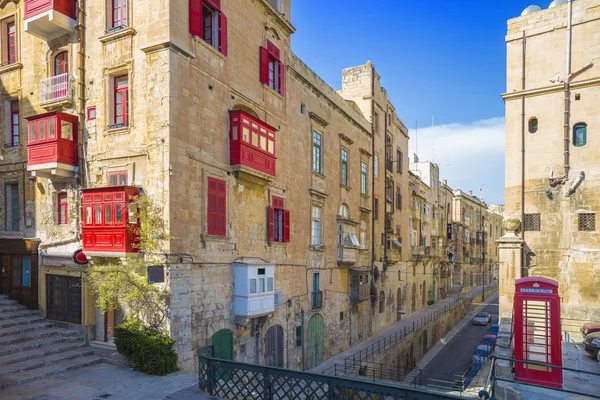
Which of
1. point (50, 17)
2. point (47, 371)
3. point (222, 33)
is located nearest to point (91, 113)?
point (50, 17)

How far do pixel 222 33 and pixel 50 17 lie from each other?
554cm

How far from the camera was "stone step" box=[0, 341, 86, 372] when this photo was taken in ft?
38.3

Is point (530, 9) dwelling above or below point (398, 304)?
above

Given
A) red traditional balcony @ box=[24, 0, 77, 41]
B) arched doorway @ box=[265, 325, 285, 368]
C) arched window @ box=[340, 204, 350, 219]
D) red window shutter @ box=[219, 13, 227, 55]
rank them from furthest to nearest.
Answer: arched window @ box=[340, 204, 350, 219], arched doorway @ box=[265, 325, 285, 368], red window shutter @ box=[219, 13, 227, 55], red traditional balcony @ box=[24, 0, 77, 41]

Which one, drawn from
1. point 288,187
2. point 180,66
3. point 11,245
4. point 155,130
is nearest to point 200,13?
→ point 180,66

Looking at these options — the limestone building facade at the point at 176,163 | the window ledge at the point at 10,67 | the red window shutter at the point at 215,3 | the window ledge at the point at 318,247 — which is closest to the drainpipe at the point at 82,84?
the limestone building facade at the point at 176,163

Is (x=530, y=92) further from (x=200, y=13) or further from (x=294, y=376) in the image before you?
(x=294, y=376)

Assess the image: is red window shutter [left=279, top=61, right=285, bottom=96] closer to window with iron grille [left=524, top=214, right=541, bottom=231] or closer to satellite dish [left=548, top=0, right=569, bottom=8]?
window with iron grille [left=524, top=214, right=541, bottom=231]

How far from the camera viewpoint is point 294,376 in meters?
8.54

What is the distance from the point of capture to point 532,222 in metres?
19.5

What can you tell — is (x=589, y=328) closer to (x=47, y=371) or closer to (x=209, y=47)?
(x=209, y=47)

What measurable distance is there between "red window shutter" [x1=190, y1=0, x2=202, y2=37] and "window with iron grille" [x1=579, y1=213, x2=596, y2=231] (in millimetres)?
17293

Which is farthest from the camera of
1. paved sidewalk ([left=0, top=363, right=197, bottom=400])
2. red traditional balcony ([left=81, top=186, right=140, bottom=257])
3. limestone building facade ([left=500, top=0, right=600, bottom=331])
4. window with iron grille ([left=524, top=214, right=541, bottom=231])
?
window with iron grille ([left=524, top=214, right=541, bottom=231])

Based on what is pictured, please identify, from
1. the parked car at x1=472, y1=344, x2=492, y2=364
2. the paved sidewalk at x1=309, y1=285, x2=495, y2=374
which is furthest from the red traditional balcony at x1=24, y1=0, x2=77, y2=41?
the parked car at x1=472, y1=344, x2=492, y2=364
